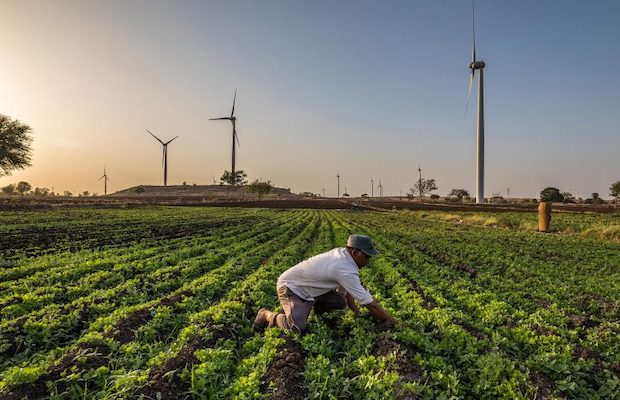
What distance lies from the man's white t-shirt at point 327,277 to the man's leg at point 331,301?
44cm

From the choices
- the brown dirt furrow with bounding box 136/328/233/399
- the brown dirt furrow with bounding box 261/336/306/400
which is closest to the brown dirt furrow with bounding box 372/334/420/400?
the brown dirt furrow with bounding box 261/336/306/400

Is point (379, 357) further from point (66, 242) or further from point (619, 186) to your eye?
point (619, 186)

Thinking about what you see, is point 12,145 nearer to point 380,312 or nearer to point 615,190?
point 380,312

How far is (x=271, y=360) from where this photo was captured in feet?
20.3

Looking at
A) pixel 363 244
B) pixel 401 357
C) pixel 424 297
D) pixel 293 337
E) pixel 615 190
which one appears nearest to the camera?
pixel 401 357

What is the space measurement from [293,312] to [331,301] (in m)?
0.94

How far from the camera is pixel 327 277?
7039 millimetres

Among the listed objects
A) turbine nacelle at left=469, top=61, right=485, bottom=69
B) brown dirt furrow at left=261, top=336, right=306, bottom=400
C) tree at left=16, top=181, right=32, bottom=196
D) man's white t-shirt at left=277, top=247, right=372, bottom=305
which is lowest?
brown dirt furrow at left=261, top=336, right=306, bottom=400

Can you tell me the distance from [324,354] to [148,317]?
4079 mm

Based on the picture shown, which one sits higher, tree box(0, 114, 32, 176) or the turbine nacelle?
the turbine nacelle

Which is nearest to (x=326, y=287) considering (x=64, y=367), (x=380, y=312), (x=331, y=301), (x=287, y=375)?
(x=331, y=301)

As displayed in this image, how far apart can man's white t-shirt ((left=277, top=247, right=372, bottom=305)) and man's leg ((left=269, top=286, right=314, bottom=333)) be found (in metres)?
0.10

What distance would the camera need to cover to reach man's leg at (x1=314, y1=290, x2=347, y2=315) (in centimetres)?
782

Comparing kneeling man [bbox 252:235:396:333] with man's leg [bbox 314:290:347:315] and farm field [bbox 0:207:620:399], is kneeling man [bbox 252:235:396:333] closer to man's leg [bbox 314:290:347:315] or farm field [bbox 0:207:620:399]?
man's leg [bbox 314:290:347:315]
